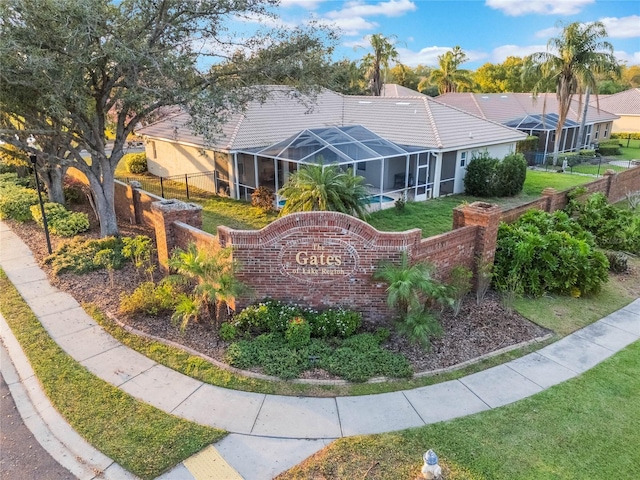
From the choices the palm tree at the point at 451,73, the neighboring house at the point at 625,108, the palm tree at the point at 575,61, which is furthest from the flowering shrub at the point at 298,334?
the neighboring house at the point at 625,108

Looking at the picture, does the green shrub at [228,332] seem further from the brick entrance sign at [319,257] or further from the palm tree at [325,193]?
the palm tree at [325,193]

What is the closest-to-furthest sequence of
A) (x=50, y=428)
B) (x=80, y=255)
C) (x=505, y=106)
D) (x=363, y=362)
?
(x=50, y=428) → (x=363, y=362) → (x=80, y=255) → (x=505, y=106)

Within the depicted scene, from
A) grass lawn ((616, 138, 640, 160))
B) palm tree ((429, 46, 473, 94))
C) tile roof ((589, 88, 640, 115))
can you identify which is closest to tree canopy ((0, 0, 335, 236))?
grass lawn ((616, 138, 640, 160))

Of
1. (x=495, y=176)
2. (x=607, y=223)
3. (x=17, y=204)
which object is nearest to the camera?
(x=607, y=223)

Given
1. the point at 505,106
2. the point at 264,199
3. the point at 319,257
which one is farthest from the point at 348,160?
the point at 505,106

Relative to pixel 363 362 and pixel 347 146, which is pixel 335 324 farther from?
pixel 347 146

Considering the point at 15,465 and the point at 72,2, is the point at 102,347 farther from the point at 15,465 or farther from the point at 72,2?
the point at 72,2

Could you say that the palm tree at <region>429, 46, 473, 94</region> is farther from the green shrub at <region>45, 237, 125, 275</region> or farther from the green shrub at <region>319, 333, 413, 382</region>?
the green shrub at <region>319, 333, 413, 382</region>
